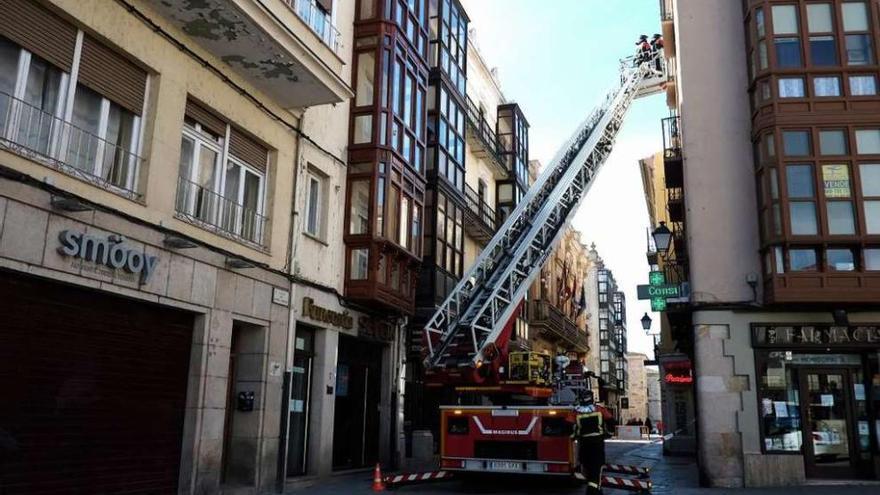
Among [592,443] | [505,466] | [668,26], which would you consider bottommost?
[505,466]

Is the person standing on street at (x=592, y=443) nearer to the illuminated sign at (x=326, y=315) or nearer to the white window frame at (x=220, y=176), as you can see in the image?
the illuminated sign at (x=326, y=315)

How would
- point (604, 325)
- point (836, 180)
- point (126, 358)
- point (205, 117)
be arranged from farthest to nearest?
Result: point (604, 325)
point (836, 180)
point (205, 117)
point (126, 358)

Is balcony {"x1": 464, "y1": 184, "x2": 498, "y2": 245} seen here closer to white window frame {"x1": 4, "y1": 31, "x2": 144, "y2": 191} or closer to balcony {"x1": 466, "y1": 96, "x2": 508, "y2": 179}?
balcony {"x1": 466, "y1": 96, "x2": 508, "y2": 179}

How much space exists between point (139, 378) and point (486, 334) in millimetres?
8649

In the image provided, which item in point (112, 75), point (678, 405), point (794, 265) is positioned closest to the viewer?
point (112, 75)

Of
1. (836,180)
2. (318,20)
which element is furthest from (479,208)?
(836,180)

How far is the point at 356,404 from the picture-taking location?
17.4m

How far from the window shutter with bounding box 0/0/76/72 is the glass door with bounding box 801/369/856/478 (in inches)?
552

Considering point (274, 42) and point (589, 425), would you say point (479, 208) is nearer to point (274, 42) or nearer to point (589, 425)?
point (274, 42)

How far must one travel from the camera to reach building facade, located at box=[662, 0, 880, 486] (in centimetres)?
1395

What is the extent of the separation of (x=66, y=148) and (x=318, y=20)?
691 centimetres

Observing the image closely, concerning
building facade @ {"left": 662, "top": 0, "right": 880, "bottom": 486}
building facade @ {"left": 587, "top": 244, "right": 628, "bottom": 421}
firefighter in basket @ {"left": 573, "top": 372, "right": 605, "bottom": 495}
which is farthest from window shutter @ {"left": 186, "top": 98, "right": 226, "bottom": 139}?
building facade @ {"left": 587, "top": 244, "right": 628, "bottom": 421}

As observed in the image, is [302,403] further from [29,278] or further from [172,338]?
[29,278]

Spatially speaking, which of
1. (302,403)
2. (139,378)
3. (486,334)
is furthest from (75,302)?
(486,334)
